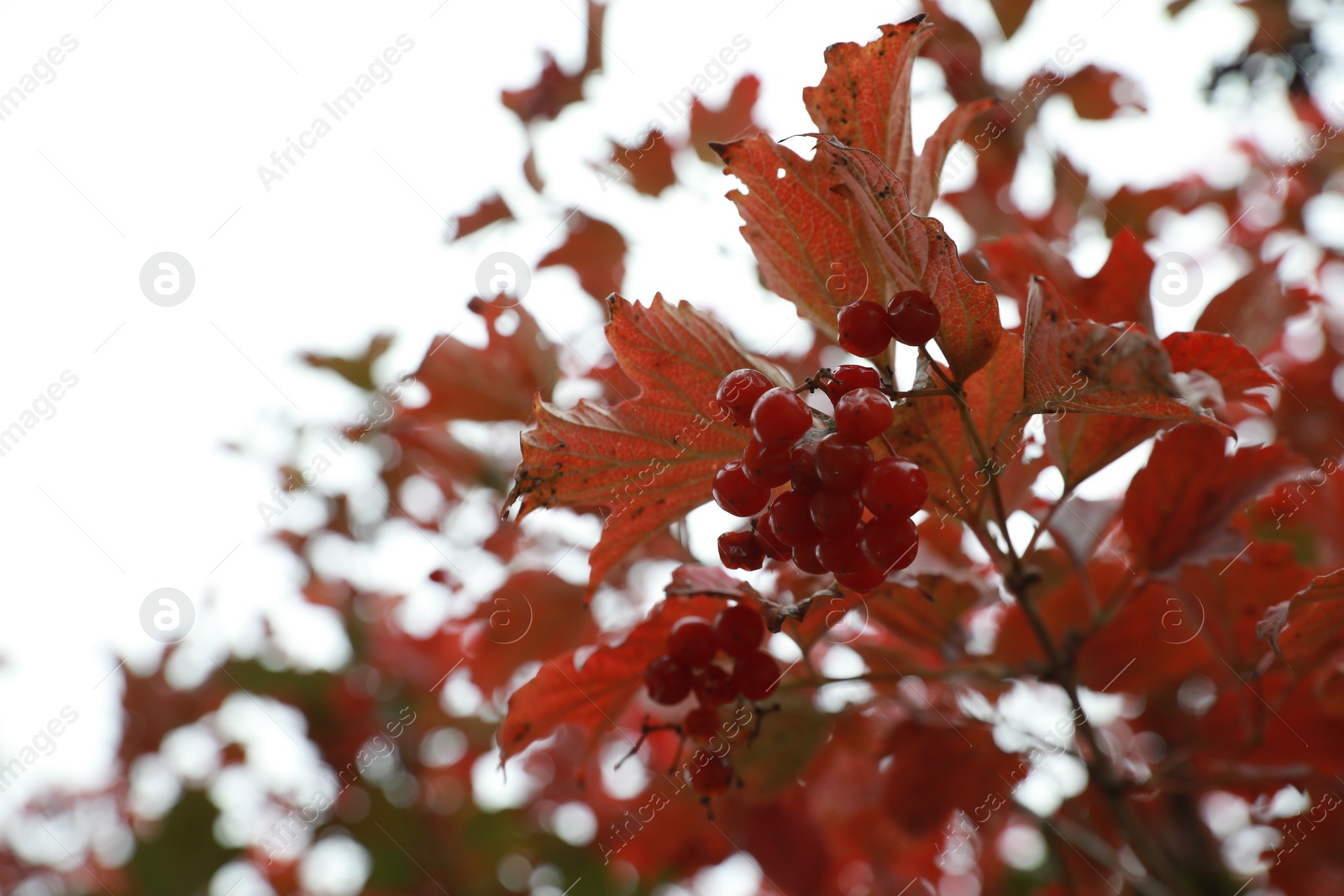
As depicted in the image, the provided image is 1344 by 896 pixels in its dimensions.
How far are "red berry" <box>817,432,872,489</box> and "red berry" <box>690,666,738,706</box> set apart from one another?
0.97 feet

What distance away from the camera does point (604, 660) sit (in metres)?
0.95

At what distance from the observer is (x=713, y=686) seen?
88 centimetres

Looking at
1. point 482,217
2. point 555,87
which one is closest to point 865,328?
point 482,217

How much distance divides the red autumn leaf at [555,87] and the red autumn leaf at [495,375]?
0.53 metres

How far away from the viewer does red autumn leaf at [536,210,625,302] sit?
5.23ft

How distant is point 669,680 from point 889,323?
1.40ft

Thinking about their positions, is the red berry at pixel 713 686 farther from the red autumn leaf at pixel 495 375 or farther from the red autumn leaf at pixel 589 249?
the red autumn leaf at pixel 589 249

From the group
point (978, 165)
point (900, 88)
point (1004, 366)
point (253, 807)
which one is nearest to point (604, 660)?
point (1004, 366)

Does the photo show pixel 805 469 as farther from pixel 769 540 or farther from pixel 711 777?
pixel 711 777

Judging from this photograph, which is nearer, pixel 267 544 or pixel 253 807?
pixel 267 544

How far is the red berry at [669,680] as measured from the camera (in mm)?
889

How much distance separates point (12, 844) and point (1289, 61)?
4767 mm

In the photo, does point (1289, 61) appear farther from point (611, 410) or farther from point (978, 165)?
point (611, 410)

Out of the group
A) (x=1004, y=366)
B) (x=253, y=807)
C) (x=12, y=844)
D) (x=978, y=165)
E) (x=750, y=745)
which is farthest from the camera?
(x=12, y=844)
